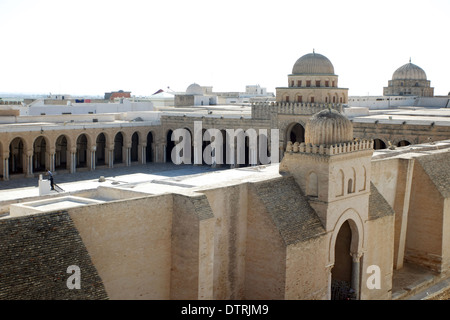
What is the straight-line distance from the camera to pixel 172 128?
3803 cm

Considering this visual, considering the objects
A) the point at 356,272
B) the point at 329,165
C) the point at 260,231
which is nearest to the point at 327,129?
the point at 329,165

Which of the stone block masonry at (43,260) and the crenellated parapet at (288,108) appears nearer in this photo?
the stone block masonry at (43,260)

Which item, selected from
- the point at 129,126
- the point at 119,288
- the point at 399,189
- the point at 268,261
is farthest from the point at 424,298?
the point at 129,126

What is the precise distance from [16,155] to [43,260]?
25387 mm

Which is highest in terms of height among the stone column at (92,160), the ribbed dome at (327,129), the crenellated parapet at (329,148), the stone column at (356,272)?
the ribbed dome at (327,129)

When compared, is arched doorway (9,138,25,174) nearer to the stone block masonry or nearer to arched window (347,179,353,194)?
arched window (347,179,353,194)

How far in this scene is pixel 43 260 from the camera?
9.91 m

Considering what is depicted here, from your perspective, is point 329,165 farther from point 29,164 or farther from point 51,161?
point 51,161

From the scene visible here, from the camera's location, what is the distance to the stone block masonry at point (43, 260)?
9.39 meters

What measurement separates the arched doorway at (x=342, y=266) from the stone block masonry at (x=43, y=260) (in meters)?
9.09

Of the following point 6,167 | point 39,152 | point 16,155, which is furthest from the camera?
point 39,152

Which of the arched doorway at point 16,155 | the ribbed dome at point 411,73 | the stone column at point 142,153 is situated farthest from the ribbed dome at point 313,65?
the ribbed dome at point 411,73

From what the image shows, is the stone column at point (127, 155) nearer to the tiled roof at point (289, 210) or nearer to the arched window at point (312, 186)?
the tiled roof at point (289, 210)
